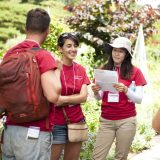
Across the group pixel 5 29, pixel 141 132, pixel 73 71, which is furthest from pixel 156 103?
pixel 5 29

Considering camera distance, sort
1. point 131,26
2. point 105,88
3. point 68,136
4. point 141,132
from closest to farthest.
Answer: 1. point 68,136
2. point 105,88
3. point 141,132
4. point 131,26

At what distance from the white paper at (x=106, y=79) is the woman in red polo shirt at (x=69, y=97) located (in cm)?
21

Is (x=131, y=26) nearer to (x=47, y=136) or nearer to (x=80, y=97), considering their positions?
(x=80, y=97)

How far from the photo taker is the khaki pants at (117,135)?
4.93 meters

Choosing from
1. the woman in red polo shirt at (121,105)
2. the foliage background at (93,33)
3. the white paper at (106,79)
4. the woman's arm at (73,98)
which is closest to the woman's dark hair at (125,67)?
the woman in red polo shirt at (121,105)

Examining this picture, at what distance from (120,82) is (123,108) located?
29cm

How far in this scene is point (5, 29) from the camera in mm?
17156

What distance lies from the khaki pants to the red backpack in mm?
1871

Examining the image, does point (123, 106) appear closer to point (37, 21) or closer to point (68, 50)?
point (68, 50)

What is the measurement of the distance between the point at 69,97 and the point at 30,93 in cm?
128

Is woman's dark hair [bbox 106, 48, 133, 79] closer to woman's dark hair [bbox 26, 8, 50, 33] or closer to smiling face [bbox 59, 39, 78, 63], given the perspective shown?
smiling face [bbox 59, 39, 78, 63]

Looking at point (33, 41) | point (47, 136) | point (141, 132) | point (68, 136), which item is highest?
point (33, 41)

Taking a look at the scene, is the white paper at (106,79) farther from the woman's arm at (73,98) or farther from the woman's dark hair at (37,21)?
the woman's dark hair at (37,21)

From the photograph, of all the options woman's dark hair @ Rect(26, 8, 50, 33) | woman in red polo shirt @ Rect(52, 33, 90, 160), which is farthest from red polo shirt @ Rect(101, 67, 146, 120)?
woman's dark hair @ Rect(26, 8, 50, 33)
